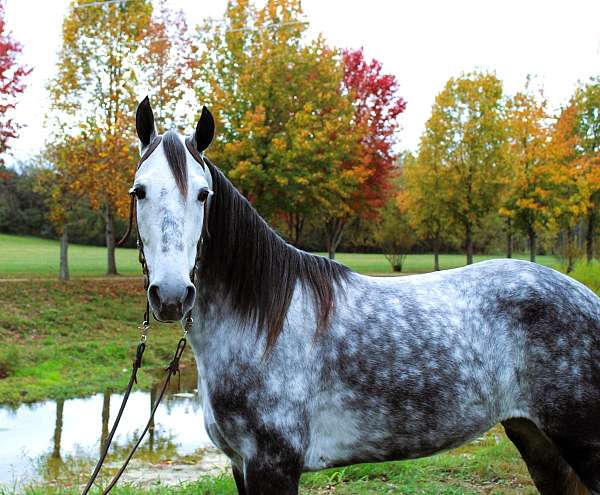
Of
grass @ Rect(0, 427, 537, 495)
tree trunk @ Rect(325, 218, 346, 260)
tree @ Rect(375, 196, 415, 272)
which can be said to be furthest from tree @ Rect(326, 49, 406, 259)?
grass @ Rect(0, 427, 537, 495)

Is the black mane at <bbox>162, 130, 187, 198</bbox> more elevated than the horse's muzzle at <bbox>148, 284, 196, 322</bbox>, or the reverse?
the black mane at <bbox>162, 130, 187, 198</bbox>

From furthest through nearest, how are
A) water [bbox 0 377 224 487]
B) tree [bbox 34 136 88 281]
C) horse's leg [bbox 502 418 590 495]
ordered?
tree [bbox 34 136 88 281]
water [bbox 0 377 224 487]
horse's leg [bbox 502 418 590 495]

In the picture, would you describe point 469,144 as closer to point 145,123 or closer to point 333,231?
point 333,231

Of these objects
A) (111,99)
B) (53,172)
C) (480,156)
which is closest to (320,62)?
(111,99)

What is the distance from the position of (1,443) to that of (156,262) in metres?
6.05

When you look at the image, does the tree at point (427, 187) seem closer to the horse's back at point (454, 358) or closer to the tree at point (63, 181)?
the tree at point (63, 181)

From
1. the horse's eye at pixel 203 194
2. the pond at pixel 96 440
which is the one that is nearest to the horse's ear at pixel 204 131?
the horse's eye at pixel 203 194

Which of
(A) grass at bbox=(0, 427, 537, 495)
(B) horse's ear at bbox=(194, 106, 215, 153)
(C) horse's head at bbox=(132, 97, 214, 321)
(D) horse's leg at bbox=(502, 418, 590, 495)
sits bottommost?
(A) grass at bbox=(0, 427, 537, 495)

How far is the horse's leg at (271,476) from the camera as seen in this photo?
2.32 m

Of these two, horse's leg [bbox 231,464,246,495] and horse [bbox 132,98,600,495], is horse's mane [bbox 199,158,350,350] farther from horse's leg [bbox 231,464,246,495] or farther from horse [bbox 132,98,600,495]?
horse's leg [bbox 231,464,246,495]

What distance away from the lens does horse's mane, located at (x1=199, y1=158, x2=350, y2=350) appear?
8.16 feet

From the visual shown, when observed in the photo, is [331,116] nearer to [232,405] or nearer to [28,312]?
[28,312]

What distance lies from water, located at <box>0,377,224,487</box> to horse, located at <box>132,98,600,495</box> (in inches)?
142

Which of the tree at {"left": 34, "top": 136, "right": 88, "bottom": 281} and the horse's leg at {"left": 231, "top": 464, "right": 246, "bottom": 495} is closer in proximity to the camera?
the horse's leg at {"left": 231, "top": 464, "right": 246, "bottom": 495}
